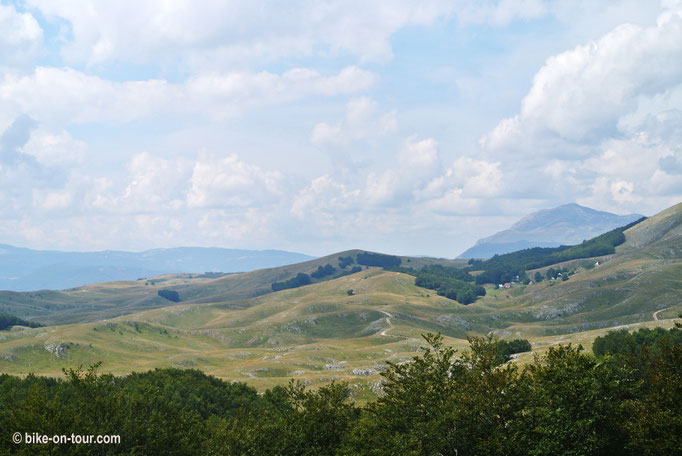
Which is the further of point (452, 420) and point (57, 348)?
point (57, 348)

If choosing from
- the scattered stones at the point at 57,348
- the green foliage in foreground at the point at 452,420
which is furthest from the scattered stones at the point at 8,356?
the green foliage in foreground at the point at 452,420

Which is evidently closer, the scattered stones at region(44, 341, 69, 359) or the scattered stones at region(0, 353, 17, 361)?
the scattered stones at region(0, 353, 17, 361)

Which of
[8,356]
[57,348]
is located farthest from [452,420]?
[57,348]

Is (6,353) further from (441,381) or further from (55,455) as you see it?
(441,381)

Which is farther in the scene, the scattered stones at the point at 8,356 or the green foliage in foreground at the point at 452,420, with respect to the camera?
the scattered stones at the point at 8,356

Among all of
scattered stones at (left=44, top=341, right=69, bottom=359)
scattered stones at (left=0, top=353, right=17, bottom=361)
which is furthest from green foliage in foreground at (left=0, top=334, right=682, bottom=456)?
scattered stones at (left=44, top=341, right=69, bottom=359)

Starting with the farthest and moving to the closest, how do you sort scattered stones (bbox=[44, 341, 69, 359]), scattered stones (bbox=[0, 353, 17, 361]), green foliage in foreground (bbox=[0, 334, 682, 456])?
1. scattered stones (bbox=[44, 341, 69, 359])
2. scattered stones (bbox=[0, 353, 17, 361])
3. green foliage in foreground (bbox=[0, 334, 682, 456])

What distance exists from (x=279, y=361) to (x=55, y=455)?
128967mm

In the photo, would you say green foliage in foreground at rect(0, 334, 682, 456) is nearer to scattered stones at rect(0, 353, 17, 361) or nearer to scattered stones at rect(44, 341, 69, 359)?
scattered stones at rect(0, 353, 17, 361)

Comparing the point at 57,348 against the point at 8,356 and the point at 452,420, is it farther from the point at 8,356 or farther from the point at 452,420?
the point at 452,420

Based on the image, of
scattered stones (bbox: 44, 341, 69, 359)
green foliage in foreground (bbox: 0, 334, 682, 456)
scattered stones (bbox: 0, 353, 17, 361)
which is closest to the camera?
green foliage in foreground (bbox: 0, 334, 682, 456)

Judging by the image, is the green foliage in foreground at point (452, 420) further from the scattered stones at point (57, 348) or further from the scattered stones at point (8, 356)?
the scattered stones at point (57, 348)

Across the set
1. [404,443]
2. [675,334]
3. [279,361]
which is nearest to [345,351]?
[279,361]

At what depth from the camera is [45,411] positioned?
41.3m
